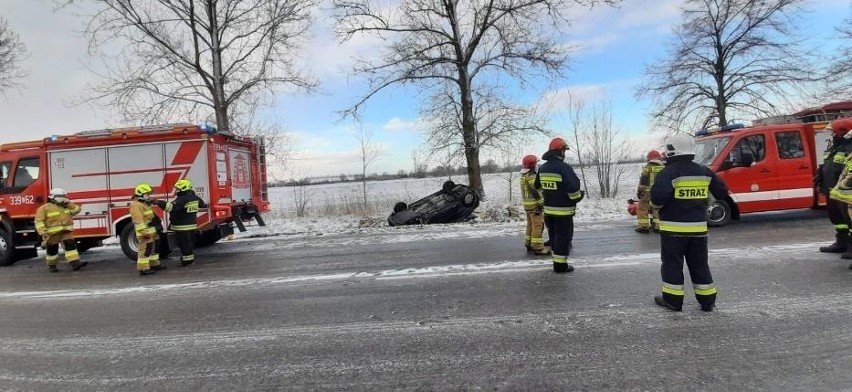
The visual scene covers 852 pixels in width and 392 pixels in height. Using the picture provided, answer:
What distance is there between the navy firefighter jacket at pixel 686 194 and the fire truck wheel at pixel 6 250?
1191 cm

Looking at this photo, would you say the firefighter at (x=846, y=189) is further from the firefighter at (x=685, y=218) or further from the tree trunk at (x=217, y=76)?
the tree trunk at (x=217, y=76)

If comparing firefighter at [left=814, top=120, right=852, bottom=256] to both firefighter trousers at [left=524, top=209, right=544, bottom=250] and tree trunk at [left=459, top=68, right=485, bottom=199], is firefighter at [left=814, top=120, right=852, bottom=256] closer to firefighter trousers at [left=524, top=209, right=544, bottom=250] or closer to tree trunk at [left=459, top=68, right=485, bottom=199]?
firefighter trousers at [left=524, top=209, right=544, bottom=250]

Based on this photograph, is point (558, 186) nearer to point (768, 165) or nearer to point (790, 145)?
point (768, 165)

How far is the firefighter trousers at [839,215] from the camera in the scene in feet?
21.0

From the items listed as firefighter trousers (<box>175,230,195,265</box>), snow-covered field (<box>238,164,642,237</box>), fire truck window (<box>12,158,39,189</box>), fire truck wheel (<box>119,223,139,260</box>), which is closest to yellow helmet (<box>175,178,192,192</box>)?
firefighter trousers (<box>175,230,195,265</box>)

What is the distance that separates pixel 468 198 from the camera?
13.2 meters

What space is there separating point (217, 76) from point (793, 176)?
51.4ft

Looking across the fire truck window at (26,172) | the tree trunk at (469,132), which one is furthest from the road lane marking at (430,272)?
the tree trunk at (469,132)

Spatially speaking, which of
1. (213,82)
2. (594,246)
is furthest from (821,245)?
(213,82)

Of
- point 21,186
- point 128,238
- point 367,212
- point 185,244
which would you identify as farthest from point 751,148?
point 21,186

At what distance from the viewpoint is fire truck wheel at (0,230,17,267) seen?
9.79 meters

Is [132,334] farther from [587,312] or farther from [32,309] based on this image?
[587,312]

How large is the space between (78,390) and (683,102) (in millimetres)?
21217

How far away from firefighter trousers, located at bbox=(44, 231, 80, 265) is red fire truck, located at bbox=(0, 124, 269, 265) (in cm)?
69
